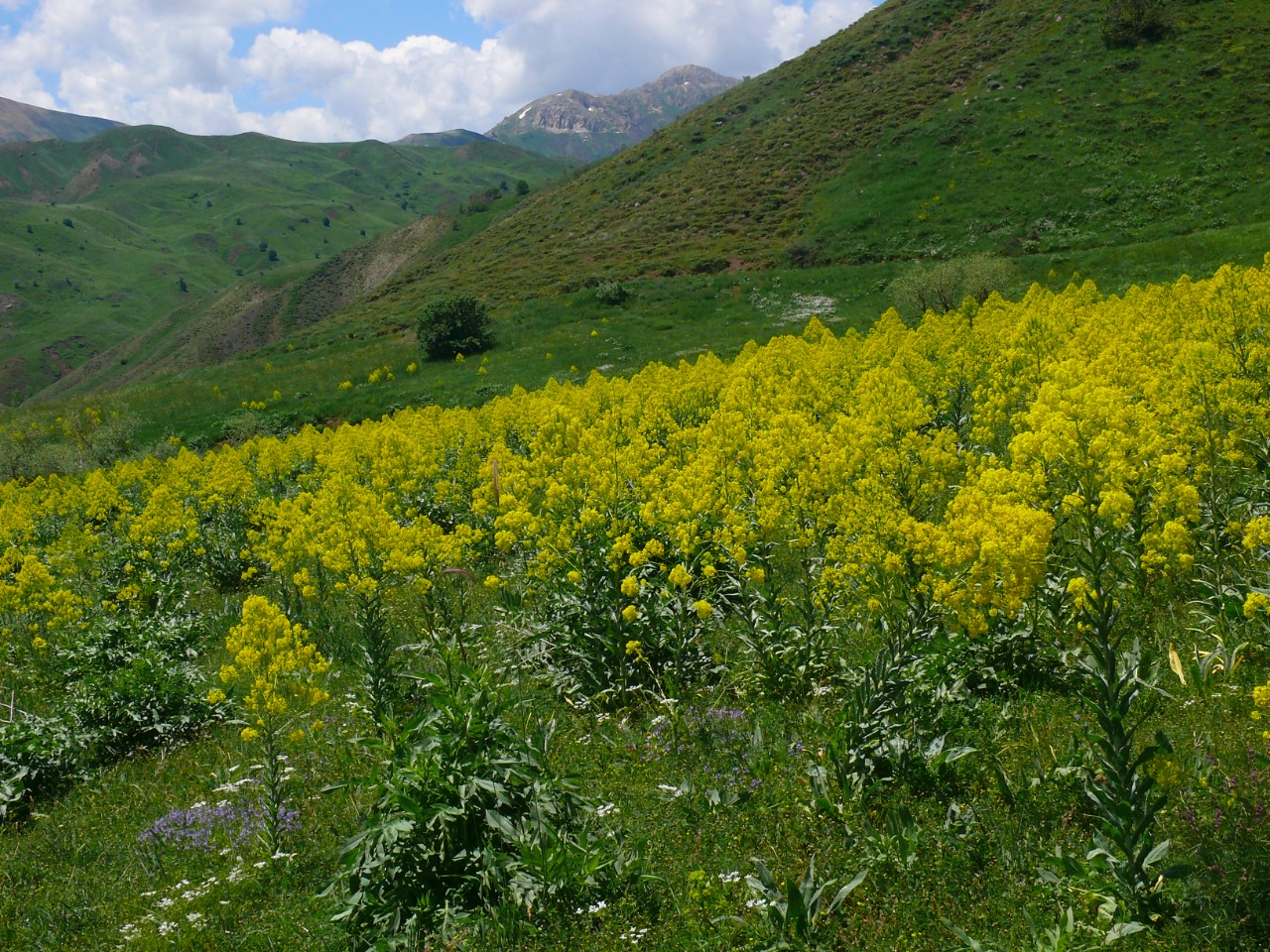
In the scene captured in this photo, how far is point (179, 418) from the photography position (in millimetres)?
41344

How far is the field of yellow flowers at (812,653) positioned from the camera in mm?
4453

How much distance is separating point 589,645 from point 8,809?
6137 millimetres

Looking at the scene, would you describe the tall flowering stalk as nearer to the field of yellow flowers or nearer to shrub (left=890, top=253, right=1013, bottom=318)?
the field of yellow flowers

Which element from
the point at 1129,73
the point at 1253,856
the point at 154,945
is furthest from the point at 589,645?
the point at 1129,73

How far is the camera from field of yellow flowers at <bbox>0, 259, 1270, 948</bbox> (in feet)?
14.6

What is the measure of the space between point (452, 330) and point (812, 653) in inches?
1746

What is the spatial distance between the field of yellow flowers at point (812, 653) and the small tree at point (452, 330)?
3636 centimetres

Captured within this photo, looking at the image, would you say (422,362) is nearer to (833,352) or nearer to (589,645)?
(833,352)

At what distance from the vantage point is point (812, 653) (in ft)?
22.8

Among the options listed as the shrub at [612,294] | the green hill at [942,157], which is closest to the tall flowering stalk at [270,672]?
the shrub at [612,294]

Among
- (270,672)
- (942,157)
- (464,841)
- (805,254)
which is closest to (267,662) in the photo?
(270,672)

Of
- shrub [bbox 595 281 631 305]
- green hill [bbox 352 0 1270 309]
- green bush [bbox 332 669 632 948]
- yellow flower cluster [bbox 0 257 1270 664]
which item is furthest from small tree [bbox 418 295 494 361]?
green bush [bbox 332 669 632 948]

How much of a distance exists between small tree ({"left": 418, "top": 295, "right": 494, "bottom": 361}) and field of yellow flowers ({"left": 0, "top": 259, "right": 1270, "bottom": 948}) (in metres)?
36.4

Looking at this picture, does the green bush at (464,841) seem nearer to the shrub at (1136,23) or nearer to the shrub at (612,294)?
the shrub at (612,294)
